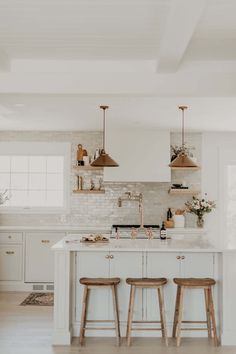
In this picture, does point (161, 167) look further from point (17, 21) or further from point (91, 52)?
point (17, 21)

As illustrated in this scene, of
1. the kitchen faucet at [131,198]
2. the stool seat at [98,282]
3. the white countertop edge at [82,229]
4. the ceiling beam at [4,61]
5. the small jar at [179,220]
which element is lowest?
the stool seat at [98,282]

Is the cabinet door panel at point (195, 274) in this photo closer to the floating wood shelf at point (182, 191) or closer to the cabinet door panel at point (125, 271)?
the cabinet door panel at point (125, 271)

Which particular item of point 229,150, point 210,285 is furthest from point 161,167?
point 210,285

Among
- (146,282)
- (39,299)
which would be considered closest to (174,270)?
(146,282)

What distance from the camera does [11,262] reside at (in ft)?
25.0

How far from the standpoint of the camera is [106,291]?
5203 millimetres

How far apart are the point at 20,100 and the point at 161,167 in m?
3.28

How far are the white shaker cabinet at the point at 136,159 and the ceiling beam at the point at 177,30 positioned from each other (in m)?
3.42

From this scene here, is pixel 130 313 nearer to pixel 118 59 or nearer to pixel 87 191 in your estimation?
pixel 118 59

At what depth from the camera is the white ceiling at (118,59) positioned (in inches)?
125

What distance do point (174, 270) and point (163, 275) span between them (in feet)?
0.42

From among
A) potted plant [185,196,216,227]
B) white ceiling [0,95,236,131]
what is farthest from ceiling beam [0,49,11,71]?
potted plant [185,196,216,227]

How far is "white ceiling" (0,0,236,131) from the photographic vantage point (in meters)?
3.18

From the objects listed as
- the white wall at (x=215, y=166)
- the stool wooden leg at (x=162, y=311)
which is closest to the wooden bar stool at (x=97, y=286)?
the stool wooden leg at (x=162, y=311)
